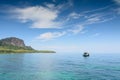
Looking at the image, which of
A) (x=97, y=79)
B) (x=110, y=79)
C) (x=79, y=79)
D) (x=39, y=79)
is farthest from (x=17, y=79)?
(x=110, y=79)

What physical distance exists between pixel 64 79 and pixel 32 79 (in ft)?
31.1

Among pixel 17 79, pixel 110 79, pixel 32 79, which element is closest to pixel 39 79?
pixel 32 79

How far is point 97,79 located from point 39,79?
17277 mm

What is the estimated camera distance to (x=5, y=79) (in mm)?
46906

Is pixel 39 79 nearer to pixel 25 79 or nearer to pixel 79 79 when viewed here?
pixel 25 79

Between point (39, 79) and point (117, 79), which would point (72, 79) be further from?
point (117, 79)

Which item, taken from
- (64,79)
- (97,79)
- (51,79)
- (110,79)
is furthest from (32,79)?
(110,79)

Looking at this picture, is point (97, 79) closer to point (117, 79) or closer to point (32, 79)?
point (117, 79)

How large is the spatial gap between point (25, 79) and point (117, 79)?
1086 inches

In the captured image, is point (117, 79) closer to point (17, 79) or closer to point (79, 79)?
point (79, 79)

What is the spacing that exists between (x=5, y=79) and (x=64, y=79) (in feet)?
56.2

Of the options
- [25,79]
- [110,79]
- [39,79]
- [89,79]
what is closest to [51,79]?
[39,79]

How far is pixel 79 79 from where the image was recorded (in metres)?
49.2

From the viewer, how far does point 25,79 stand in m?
47.4
